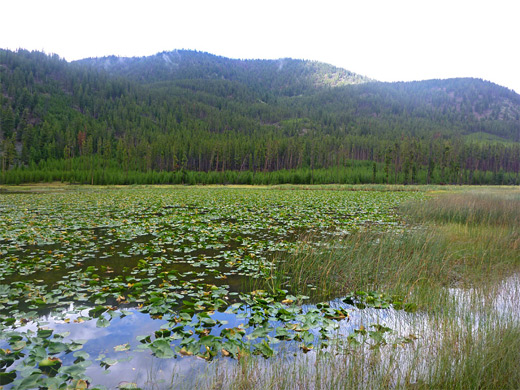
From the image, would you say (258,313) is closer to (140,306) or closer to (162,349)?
(162,349)

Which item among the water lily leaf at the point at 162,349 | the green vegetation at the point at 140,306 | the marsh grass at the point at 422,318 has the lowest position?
the green vegetation at the point at 140,306

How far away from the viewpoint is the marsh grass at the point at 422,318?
13.0 ft

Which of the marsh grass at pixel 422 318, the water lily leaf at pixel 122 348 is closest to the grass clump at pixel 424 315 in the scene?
the marsh grass at pixel 422 318

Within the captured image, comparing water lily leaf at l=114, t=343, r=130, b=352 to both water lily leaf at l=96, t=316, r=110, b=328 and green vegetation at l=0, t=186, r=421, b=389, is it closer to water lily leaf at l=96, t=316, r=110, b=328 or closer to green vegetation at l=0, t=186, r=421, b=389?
green vegetation at l=0, t=186, r=421, b=389

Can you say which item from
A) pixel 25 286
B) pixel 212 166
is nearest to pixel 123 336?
pixel 25 286

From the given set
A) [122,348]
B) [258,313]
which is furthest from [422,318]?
[122,348]

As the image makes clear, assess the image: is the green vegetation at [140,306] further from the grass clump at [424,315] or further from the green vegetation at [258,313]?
the grass clump at [424,315]

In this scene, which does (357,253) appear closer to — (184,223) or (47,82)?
(184,223)

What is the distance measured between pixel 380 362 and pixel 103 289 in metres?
6.30

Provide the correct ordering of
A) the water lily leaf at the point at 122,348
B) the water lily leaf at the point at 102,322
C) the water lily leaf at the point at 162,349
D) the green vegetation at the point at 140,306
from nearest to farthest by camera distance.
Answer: the water lily leaf at the point at 162,349 → the green vegetation at the point at 140,306 → the water lily leaf at the point at 122,348 → the water lily leaf at the point at 102,322

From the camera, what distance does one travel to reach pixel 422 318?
19.8 ft

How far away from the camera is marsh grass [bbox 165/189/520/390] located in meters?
3.96

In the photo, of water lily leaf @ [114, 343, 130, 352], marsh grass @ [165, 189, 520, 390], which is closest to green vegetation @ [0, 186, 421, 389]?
water lily leaf @ [114, 343, 130, 352]

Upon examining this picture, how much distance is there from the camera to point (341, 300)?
24.1 ft
